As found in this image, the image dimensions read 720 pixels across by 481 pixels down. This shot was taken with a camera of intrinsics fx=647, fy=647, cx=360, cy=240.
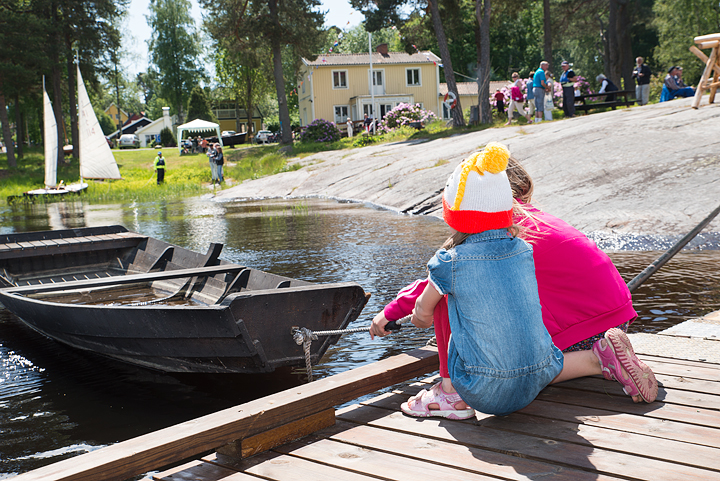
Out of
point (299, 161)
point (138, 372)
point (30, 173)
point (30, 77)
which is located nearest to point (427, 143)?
point (299, 161)

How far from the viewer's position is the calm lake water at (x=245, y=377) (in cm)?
470

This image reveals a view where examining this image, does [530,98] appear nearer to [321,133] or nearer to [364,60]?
[321,133]

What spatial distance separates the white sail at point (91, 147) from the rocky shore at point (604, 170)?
13183mm

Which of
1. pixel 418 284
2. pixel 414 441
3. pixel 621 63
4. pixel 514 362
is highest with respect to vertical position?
pixel 621 63

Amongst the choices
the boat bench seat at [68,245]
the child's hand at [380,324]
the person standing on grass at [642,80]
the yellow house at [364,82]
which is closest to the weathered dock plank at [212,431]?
the child's hand at [380,324]

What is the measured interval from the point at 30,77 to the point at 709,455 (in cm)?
3992

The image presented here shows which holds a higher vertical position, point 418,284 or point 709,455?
point 418,284

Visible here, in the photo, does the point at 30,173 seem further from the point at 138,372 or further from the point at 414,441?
the point at 414,441

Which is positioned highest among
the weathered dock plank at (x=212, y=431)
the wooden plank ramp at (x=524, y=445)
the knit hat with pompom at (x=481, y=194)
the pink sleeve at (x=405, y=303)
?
the knit hat with pompom at (x=481, y=194)

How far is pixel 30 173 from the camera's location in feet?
128

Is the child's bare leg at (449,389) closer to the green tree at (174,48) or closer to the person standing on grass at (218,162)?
the person standing on grass at (218,162)

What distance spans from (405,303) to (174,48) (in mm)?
68712

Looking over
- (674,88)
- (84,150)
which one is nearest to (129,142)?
(84,150)

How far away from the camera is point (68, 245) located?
9.34m
